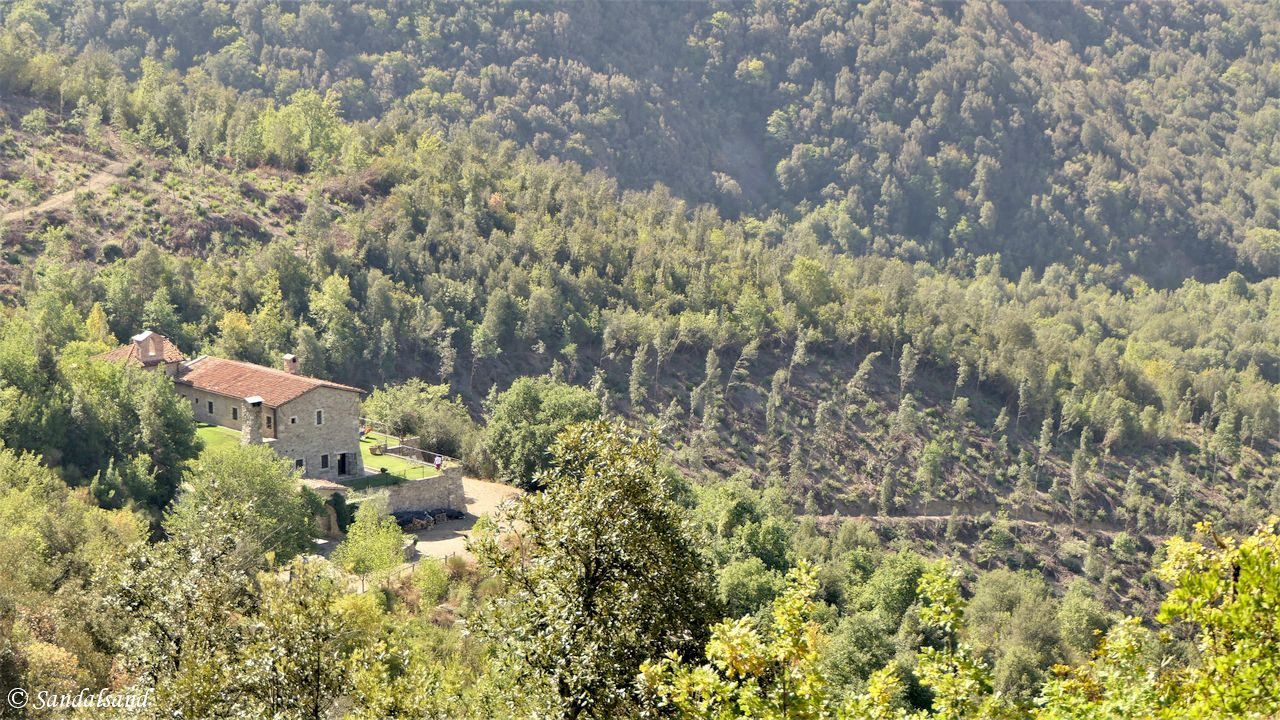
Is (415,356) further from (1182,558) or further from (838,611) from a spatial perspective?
(1182,558)

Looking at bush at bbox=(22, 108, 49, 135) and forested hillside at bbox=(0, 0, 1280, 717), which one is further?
bush at bbox=(22, 108, 49, 135)

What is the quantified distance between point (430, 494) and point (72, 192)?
45.7m

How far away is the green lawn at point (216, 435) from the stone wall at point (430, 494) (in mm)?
6768

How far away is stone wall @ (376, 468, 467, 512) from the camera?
6016 cm

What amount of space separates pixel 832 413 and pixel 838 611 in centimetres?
4850

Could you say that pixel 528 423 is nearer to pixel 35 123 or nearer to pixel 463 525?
pixel 463 525

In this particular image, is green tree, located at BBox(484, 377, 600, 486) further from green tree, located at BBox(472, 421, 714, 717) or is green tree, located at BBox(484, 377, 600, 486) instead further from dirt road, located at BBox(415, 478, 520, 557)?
green tree, located at BBox(472, 421, 714, 717)

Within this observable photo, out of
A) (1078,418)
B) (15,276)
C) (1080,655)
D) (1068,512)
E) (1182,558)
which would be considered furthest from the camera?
(1078,418)

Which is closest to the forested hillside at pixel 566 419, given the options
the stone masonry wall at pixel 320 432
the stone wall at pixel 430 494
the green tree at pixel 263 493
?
the green tree at pixel 263 493

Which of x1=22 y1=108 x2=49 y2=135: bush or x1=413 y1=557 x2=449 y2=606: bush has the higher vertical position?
x1=22 y1=108 x2=49 y2=135: bush

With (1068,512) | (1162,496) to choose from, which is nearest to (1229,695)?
(1068,512)

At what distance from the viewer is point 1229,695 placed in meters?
15.6

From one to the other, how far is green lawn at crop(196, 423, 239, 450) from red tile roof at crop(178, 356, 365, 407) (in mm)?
1619

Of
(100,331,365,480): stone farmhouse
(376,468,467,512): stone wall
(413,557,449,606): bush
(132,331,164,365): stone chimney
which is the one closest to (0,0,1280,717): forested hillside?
(413,557,449,606): bush
